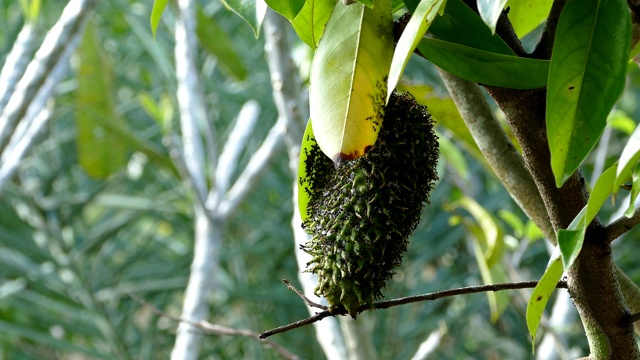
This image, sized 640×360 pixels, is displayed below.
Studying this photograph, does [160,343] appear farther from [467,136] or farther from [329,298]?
[329,298]

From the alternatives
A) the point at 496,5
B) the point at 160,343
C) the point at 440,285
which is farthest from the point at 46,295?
the point at 496,5

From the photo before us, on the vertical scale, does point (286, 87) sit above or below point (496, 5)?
above

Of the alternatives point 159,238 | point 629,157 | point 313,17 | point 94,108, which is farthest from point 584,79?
point 159,238

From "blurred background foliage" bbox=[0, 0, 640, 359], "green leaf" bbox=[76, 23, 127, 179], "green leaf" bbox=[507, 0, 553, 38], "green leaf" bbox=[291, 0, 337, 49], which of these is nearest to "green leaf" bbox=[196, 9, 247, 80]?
"blurred background foliage" bbox=[0, 0, 640, 359]

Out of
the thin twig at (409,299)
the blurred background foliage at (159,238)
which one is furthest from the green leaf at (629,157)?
the blurred background foliage at (159,238)

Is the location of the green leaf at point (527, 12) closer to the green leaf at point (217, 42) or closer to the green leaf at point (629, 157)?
the green leaf at point (629, 157)

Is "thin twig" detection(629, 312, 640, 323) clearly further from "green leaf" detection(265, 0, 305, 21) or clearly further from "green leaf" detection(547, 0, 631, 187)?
"green leaf" detection(265, 0, 305, 21)
